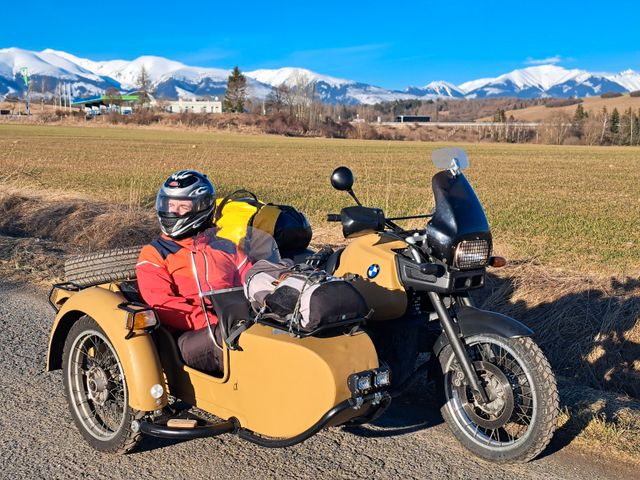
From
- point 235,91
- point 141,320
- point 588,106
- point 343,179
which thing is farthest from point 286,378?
point 588,106

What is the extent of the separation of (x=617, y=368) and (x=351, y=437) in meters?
2.60

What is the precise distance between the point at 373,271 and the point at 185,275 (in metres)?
1.04

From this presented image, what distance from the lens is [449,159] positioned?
12.3 feet

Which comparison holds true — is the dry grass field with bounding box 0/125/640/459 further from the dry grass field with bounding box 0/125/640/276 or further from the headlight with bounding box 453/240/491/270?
the headlight with bounding box 453/240/491/270

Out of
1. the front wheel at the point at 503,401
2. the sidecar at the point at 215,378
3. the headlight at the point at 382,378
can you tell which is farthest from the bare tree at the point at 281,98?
the headlight at the point at 382,378

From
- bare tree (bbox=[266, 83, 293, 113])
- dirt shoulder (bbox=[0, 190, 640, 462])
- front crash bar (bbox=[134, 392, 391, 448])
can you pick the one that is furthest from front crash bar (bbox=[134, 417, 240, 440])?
bare tree (bbox=[266, 83, 293, 113])

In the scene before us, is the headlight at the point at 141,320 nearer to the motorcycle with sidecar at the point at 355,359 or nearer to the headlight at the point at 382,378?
the motorcycle with sidecar at the point at 355,359

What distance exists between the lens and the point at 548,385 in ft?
11.1

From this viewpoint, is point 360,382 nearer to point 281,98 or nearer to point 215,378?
point 215,378

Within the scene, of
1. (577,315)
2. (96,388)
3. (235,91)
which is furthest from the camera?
(235,91)

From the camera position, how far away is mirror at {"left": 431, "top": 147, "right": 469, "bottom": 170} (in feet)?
12.2

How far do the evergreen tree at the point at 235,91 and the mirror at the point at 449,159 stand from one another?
134630 millimetres

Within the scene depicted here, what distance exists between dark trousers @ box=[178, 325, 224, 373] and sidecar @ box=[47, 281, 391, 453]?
0.15 feet

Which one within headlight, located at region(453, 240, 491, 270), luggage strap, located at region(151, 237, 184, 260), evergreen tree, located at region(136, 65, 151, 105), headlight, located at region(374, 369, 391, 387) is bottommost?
headlight, located at region(374, 369, 391, 387)
